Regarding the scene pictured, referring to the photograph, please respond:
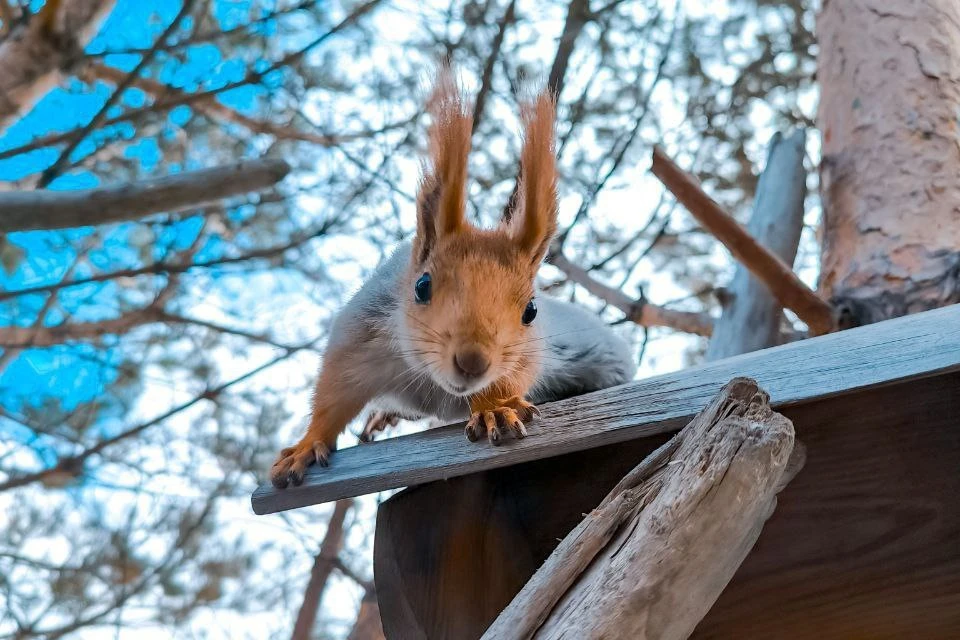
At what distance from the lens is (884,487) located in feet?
3.28

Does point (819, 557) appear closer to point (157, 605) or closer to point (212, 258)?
point (212, 258)

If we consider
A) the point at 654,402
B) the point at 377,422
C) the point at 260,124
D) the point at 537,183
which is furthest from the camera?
Result: the point at 260,124

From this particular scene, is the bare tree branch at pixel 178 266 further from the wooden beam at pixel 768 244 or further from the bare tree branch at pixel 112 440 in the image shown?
the wooden beam at pixel 768 244

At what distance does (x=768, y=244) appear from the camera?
2.00m

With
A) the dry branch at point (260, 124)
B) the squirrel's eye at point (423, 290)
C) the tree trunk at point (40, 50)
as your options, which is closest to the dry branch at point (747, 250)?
the squirrel's eye at point (423, 290)

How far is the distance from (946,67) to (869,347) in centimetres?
128

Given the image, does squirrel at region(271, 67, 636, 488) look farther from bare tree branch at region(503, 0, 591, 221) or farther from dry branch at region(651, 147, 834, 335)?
bare tree branch at region(503, 0, 591, 221)

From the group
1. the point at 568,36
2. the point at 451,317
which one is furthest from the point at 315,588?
the point at 568,36

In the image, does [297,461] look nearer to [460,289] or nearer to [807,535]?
[460,289]

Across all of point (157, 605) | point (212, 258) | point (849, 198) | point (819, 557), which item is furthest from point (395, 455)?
point (157, 605)

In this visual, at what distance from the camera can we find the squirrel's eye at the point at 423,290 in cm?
124

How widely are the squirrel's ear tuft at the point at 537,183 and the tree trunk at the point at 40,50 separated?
1433 mm

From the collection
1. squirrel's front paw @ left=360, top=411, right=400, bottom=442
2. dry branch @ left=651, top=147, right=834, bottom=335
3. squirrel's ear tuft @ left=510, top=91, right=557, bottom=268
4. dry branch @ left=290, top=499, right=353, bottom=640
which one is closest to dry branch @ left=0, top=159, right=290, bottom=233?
squirrel's ear tuft @ left=510, top=91, right=557, bottom=268

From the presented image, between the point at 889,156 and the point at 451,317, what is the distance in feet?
3.75
